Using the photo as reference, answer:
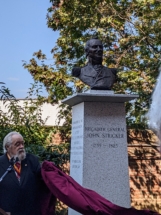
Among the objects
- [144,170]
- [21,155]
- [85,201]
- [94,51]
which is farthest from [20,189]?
[144,170]

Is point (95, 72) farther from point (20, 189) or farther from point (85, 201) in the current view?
point (85, 201)

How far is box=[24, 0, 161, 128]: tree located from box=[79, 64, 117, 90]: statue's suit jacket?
167 inches

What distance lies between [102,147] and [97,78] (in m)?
0.93

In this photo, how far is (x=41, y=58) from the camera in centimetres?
1096

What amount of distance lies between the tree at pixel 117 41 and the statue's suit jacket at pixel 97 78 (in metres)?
4.24

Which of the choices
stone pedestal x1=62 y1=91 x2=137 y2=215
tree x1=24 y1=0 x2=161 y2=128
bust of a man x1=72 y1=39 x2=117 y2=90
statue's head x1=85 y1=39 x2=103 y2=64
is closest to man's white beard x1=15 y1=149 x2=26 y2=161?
stone pedestal x1=62 y1=91 x2=137 y2=215

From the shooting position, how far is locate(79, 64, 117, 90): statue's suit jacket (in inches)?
205

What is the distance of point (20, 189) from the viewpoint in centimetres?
371

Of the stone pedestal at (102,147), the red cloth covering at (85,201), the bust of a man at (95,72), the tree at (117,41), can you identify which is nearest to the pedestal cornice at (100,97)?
the stone pedestal at (102,147)

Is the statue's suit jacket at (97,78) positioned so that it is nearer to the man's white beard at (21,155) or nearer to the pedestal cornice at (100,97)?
the pedestal cornice at (100,97)

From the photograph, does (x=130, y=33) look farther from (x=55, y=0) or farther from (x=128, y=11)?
(x=55, y=0)

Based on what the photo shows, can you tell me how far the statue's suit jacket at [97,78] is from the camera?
205 inches

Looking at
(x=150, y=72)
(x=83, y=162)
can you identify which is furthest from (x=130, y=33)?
(x=83, y=162)

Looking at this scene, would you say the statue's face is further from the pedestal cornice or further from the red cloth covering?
the red cloth covering
